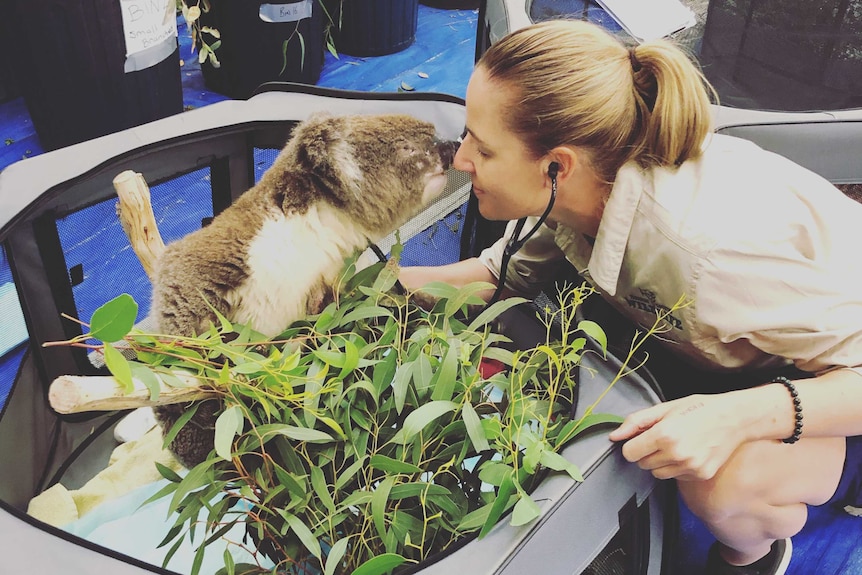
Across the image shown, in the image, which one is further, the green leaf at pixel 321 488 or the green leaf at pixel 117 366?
the green leaf at pixel 321 488

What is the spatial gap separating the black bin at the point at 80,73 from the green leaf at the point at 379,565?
1.62 meters

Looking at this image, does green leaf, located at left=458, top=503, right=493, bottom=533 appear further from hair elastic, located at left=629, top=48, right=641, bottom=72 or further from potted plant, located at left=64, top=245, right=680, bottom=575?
hair elastic, located at left=629, top=48, right=641, bottom=72

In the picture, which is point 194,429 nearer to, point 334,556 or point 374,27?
point 334,556

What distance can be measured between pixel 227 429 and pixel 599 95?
0.61 metres

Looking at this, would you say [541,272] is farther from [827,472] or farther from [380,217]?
[827,472]

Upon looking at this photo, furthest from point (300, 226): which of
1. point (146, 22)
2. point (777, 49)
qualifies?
point (777, 49)

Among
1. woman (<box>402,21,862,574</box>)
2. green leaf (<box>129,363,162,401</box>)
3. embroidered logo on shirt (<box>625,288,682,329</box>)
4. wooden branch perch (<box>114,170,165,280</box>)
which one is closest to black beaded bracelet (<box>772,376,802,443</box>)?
woman (<box>402,21,862,574</box>)

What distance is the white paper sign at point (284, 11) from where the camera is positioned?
2.13 m

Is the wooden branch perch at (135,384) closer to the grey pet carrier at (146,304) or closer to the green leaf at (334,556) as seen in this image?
the grey pet carrier at (146,304)

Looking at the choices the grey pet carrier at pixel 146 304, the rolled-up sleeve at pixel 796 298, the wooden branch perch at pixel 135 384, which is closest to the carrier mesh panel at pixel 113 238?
the grey pet carrier at pixel 146 304

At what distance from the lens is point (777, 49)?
204cm

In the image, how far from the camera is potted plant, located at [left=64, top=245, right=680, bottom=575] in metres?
0.72

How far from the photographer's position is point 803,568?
1107mm

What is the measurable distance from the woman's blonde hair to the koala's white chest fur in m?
0.31
